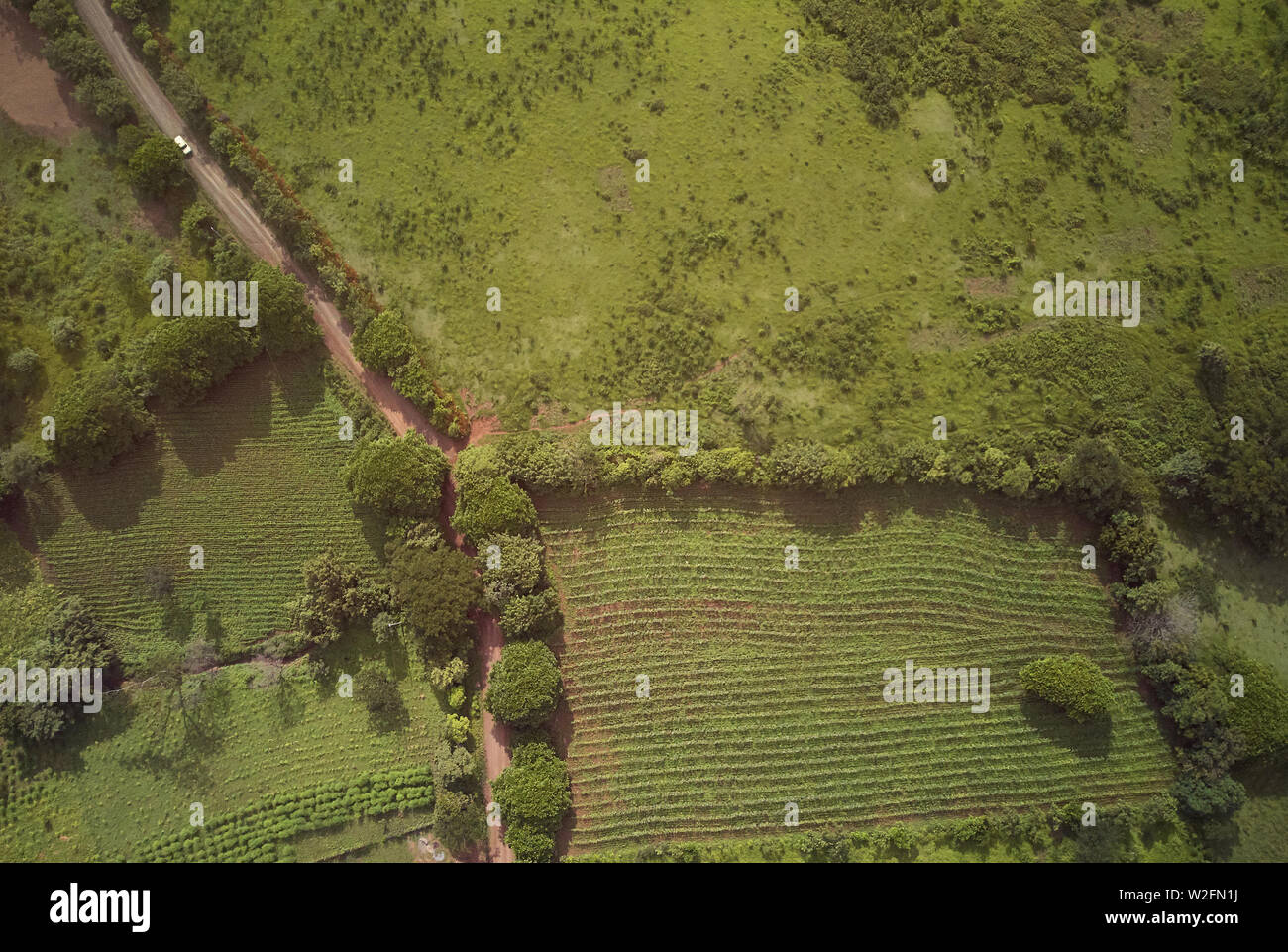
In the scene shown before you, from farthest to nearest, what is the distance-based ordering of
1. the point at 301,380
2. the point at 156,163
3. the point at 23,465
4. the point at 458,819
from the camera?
1. the point at 301,380
2. the point at 156,163
3. the point at 23,465
4. the point at 458,819

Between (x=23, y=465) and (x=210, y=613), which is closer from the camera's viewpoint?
(x=23, y=465)

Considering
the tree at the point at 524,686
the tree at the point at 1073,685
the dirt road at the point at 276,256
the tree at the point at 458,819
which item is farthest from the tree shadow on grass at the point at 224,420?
the tree at the point at 1073,685

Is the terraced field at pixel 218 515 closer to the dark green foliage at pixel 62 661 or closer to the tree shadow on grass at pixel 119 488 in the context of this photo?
the tree shadow on grass at pixel 119 488

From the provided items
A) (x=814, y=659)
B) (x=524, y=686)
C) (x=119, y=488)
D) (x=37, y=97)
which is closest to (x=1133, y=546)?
(x=814, y=659)

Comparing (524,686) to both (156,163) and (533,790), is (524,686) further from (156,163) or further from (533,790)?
(156,163)

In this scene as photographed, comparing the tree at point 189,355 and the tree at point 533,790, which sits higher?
the tree at point 189,355

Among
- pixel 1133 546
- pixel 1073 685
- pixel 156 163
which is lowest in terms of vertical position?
pixel 1073 685

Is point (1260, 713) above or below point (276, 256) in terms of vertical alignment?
below
